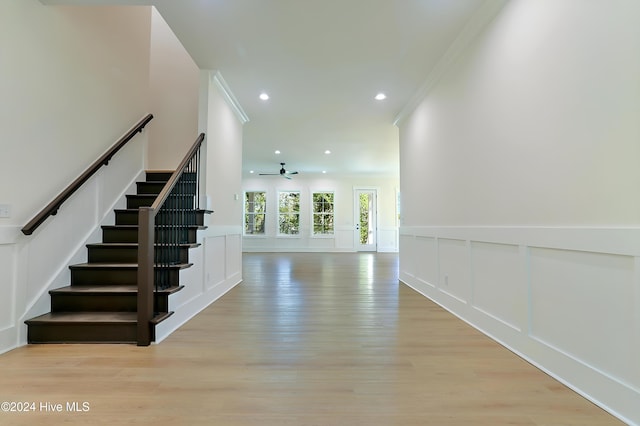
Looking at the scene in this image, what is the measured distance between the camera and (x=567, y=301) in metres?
1.79

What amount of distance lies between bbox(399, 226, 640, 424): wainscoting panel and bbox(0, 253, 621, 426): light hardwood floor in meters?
0.12

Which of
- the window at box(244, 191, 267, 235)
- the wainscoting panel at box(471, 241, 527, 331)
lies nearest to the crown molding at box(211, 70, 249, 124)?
the wainscoting panel at box(471, 241, 527, 331)

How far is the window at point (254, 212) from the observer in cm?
1141

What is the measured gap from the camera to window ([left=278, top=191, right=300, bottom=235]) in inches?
449

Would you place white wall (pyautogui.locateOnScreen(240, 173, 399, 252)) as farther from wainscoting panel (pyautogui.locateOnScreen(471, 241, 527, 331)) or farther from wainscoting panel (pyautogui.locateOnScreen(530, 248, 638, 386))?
wainscoting panel (pyautogui.locateOnScreen(530, 248, 638, 386))

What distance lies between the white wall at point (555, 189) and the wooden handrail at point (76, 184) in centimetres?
360

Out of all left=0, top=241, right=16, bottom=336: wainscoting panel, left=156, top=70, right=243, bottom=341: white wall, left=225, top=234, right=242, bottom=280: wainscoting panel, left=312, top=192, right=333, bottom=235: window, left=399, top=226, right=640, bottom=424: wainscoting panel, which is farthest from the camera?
left=312, top=192, right=333, bottom=235: window

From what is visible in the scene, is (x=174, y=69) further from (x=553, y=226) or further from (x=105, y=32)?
(x=553, y=226)

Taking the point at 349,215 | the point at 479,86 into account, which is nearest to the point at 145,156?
the point at 479,86

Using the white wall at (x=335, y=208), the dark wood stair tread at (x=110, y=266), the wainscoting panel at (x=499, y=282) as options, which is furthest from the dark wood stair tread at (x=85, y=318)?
the white wall at (x=335, y=208)

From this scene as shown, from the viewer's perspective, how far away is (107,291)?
2.66 meters

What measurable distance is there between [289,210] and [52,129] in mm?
8876

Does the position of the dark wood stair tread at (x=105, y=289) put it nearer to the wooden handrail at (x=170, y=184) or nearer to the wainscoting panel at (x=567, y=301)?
the wooden handrail at (x=170, y=184)

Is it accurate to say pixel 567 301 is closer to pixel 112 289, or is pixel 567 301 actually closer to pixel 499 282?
pixel 499 282
